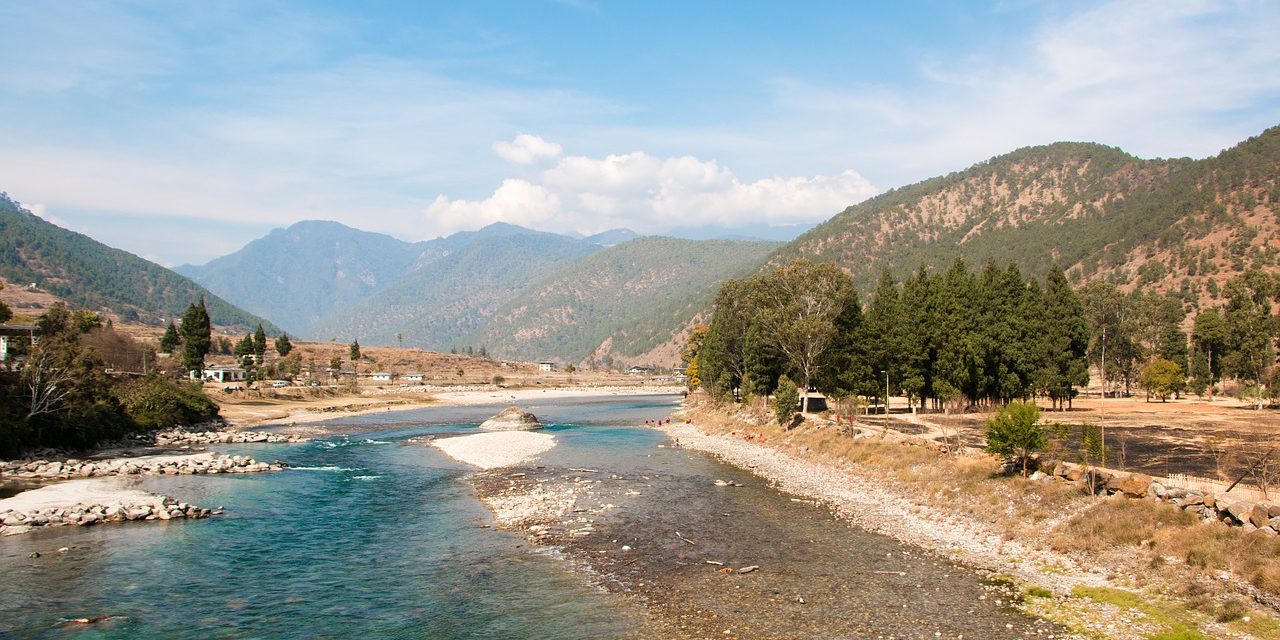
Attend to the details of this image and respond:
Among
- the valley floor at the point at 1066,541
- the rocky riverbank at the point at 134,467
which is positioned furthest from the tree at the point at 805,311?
the rocky riverbank at the point at 134,467

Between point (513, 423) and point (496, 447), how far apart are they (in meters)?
24.5

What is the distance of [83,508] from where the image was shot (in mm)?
34312

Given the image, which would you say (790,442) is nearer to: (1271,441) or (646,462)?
(646,462)

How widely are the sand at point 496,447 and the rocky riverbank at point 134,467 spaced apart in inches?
569

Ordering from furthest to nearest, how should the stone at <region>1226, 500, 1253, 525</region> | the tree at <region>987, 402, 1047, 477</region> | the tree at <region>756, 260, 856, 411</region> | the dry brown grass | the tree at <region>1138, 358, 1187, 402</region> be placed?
the tree at <region>1138, 358, 1187, 402</region> < the tree at <region>756, 260, 856, 411</region> < the tree at <region>987, 402, 1047, 477</region> < the stone at <region>1226, 500, 1253, 525</region> < the dry brown grass

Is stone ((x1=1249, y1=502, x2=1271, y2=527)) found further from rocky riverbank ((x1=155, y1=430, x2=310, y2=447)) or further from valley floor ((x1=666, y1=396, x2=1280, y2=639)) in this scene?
rocky riverbank ((x1=155, y1=430, x2=310, y2=447))

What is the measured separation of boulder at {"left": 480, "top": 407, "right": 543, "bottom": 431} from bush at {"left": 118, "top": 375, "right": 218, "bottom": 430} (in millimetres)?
33436

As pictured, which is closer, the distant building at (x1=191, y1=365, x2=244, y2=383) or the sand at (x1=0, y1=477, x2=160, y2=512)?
the sand at (x1=0, y1=477, x2=160, y2=512)

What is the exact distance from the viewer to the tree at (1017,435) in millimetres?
33062

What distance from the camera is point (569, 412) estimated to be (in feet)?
405

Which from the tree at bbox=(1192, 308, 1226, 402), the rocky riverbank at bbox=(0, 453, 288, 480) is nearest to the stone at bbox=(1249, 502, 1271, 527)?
the rocky riverbank at bbox=(0, 453, 288, 480)

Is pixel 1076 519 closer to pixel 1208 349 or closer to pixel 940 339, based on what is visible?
pixel 940 339

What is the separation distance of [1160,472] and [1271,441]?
1726 cm

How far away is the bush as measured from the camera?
73.0 meters
